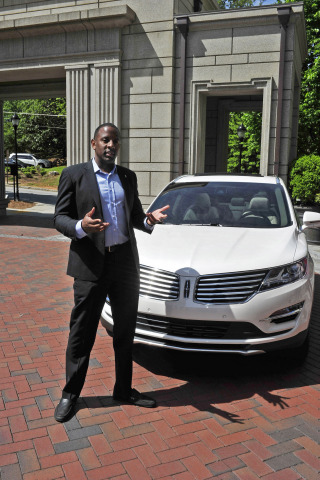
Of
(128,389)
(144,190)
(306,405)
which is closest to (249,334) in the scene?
(306,405)

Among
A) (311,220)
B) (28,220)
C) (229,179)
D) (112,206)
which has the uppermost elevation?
(229,179)

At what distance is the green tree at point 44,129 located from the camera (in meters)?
49.3

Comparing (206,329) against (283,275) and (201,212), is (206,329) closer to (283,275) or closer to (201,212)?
(283,275)

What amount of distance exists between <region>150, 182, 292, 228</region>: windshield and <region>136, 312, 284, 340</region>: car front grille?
1.42 meters

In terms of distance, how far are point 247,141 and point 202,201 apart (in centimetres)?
2999

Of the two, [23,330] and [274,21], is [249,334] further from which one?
[274,21]

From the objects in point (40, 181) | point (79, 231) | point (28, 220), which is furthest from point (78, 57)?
point (40, 181)

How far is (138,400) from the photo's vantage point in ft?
11.9

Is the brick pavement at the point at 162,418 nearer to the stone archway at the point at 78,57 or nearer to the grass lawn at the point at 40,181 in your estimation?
the stone archway at the point at 78,57

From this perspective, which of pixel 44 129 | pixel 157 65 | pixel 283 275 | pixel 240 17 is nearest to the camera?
pixel 283 275

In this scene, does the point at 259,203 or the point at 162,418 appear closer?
the point at 162,418

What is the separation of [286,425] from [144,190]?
30.9ft

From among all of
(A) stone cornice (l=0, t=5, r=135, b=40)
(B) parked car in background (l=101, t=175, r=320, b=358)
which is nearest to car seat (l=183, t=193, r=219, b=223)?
(B) parked car in background (l=101, t=175, r=320, b=358)

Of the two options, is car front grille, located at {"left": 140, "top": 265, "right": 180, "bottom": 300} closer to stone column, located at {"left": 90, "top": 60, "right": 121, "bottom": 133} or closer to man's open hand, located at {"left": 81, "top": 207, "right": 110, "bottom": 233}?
man's open hand, located at {"left": 81, "top": 207, "right": 110, "bottom": 233}
